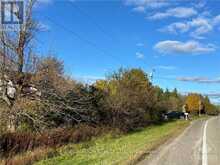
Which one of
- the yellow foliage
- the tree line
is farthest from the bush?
the yellow foliage

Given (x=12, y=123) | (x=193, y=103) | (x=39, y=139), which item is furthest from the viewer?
(x=193, y=103)

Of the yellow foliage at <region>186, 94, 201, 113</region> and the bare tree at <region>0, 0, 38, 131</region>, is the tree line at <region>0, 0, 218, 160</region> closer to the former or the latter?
the bare tree at <region>0, 0, 38, 131</region>

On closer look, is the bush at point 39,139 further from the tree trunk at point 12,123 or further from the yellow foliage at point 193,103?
the yellow foliage at point 193,103

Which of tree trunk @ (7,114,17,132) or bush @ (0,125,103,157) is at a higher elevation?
tree trunk @ (7,114,17,132)

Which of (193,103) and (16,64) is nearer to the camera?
(16,64)

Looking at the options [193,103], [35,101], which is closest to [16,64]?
[35,101]

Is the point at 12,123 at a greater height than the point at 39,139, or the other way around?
the point at 12,123

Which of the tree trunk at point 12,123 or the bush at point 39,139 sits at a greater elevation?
the tree trunk at point 12,123

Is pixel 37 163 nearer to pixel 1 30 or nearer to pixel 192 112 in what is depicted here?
A: pixel 1 30

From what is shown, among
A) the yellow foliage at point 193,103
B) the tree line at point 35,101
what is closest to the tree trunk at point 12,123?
the tree line at point 35,101

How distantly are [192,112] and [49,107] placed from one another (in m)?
124

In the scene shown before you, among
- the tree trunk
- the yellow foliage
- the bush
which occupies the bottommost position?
the bush

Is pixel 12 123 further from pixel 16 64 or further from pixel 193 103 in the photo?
pixel 193 103

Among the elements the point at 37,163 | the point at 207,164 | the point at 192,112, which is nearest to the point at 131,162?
the point at 207,164
